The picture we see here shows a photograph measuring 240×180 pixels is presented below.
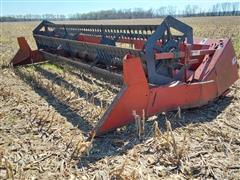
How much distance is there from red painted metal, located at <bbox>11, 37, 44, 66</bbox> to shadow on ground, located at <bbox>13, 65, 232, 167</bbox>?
2.80 metres

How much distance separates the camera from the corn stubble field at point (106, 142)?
11.5 ft

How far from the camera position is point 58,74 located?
7992 mm

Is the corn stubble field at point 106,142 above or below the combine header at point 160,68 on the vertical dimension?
below

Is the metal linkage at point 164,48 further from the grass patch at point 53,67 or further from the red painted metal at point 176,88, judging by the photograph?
the grass patch at point 53,67

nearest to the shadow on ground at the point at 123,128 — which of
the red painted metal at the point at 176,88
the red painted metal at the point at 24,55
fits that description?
the red painted metal at the point at 176,88

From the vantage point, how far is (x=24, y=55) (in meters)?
9.05

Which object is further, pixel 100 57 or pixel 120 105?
pixel 100 57

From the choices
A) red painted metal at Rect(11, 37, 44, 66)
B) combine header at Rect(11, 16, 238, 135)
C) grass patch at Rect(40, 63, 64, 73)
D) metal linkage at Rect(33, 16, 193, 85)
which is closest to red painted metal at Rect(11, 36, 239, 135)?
combine header at Rect(11, 16, 238, 135)

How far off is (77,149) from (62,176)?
53cm

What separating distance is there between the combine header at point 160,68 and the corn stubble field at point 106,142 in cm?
23

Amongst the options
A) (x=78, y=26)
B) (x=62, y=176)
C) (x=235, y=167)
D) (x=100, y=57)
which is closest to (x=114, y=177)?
(x=62, y=176)

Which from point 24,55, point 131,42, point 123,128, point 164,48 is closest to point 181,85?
point 164,48

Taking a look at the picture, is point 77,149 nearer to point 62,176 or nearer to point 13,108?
point 62,176

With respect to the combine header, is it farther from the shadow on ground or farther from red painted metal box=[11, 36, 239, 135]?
the shadow on ground
